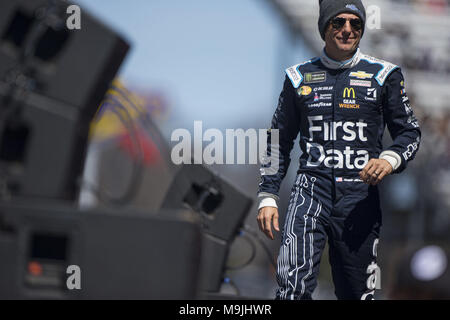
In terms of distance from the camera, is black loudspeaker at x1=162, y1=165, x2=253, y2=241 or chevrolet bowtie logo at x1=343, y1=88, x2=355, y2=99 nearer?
chevrolet bowtie logo at x1=343, y1=88, x2=355, y2=99

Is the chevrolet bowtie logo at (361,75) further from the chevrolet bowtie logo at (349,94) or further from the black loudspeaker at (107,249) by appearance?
the black loudspeaker at (107,249)

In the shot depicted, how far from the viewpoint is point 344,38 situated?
10.2ft

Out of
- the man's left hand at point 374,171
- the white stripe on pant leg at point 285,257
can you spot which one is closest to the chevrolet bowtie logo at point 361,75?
the man's left hand at point 374,171

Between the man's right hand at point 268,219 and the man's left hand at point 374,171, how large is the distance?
1.57 ft

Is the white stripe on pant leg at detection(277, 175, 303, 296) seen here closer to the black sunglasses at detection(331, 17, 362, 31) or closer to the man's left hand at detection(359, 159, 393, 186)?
the man's left hand at detection(359, 159, 393, 186)

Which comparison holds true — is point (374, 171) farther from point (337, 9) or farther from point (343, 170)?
point (337, 9)

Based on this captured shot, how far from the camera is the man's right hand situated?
3.18 metres

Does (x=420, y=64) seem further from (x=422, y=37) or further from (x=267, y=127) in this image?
(x=267, y=127)

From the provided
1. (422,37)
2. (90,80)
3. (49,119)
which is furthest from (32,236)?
(422,37)

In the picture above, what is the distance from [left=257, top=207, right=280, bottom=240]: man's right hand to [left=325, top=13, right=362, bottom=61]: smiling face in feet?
2.53

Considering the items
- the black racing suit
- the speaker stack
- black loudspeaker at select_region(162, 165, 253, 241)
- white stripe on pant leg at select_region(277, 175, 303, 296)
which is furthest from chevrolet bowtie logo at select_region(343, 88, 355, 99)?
the speaker stack

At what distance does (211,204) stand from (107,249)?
1.36 m

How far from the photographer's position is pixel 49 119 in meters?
2.52
